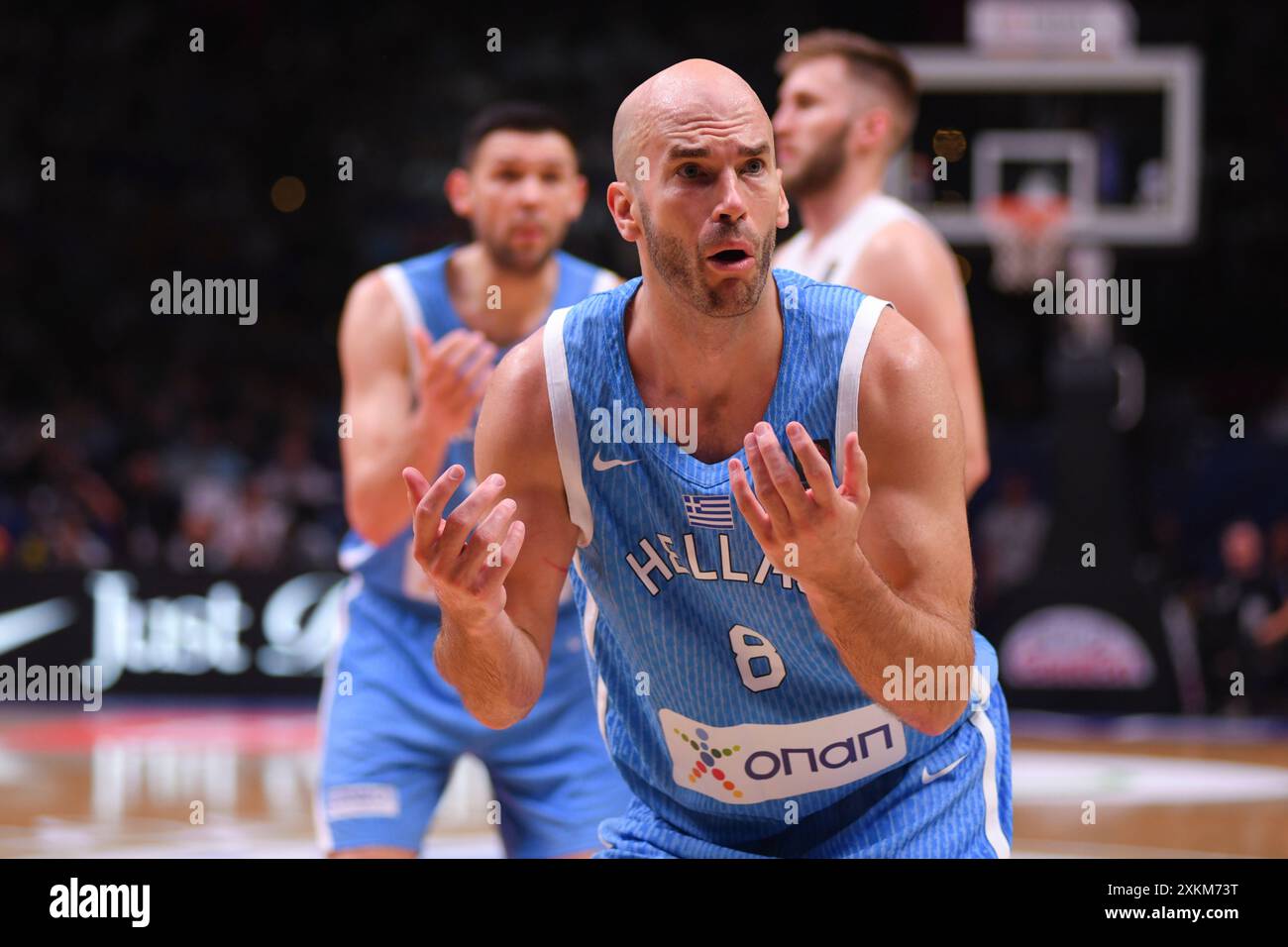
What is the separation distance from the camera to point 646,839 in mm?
3158

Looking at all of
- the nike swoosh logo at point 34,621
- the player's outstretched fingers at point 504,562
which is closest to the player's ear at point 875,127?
the player's outstretched fingers at point 504,562

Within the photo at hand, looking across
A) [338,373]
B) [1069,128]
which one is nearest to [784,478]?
[1069,128]

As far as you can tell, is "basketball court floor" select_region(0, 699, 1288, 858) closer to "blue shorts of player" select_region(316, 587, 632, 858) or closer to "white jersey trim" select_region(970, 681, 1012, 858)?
"blue shorts of player" select_region(316, 587, 632, 858)

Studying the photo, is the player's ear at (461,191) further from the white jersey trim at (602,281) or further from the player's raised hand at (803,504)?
the player's raised hand at (803,504)

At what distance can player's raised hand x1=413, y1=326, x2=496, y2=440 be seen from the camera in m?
3.87

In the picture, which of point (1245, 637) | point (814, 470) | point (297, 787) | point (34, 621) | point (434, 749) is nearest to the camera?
point (814, 470)

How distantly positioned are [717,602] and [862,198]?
247cm

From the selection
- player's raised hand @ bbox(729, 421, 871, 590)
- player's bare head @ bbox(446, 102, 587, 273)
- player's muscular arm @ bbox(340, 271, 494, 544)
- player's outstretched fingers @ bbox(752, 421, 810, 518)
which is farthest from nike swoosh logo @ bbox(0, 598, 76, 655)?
player's outstretched fingers @ bbox(752, 421, 810, 518)

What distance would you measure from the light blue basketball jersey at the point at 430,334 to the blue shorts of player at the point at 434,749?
0.36 feet

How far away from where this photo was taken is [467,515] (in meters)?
2.65

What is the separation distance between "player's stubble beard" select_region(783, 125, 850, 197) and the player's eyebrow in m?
2.28

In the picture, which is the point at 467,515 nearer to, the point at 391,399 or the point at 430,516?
the point at 430,516
